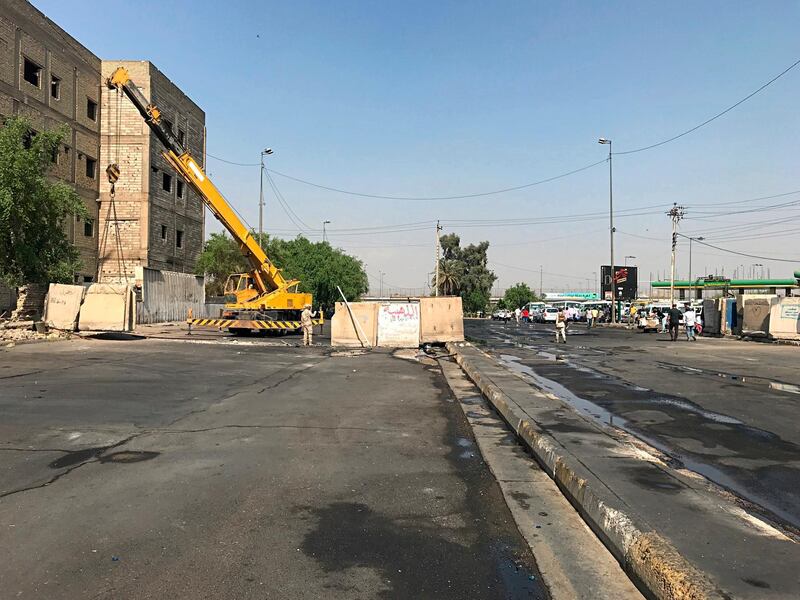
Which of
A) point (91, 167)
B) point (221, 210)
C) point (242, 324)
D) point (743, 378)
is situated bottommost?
point (743, 378)

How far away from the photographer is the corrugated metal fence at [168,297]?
33.7 meters

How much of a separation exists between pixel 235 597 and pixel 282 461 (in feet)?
10.0

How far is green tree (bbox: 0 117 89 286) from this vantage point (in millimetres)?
23469

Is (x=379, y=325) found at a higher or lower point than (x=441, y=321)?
lower

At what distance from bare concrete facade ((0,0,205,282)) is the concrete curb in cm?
3773

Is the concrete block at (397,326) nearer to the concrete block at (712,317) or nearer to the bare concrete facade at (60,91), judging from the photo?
the bare concrete facade at (60,91)

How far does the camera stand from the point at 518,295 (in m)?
129

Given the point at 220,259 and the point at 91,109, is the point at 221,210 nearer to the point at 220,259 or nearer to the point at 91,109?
the point at 91,109

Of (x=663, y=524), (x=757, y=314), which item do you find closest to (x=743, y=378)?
(x=663, y=524)

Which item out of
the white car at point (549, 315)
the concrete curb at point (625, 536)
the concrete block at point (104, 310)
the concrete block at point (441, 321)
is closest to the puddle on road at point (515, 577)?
the concrete curb at point (625, 536)

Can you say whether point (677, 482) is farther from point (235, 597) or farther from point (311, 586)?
point (235, 597)

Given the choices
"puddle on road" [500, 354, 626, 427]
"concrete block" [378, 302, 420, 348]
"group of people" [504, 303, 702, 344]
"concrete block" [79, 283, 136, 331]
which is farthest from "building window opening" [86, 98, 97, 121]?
"puddle on road" [500, 354, 626, 427]

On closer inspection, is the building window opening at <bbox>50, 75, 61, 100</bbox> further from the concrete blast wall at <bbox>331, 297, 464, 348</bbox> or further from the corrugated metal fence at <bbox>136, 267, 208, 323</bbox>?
the concrete blast wall at <bbox>331, 297, 464, 348</bbox>

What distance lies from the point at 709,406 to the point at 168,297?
3269 cm
